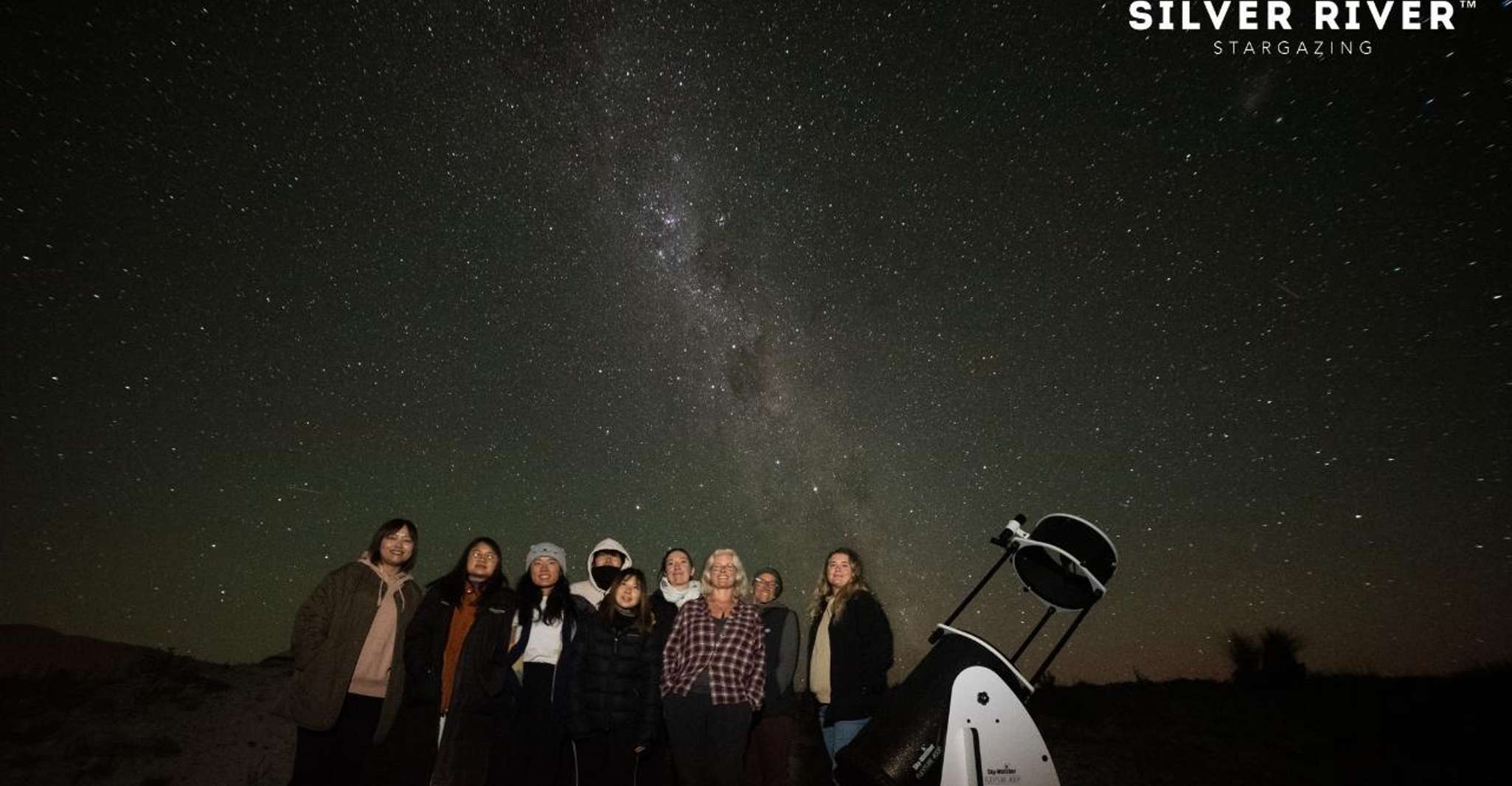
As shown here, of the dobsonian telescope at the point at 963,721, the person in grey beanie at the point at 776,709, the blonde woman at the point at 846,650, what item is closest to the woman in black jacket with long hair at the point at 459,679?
the person in grey beanie at the point at 776,709

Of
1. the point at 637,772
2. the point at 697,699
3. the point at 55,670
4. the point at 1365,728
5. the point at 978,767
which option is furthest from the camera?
the point at 55,670

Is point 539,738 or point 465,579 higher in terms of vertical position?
point 465,579

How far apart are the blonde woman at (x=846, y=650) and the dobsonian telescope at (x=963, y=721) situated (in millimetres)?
783

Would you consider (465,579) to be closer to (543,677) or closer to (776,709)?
(543,677)

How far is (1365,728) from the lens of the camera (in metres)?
10.7

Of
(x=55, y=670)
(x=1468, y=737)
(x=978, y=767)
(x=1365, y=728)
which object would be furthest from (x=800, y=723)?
(x=55, y=670)

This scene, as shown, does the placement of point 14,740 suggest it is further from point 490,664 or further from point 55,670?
point 490,664

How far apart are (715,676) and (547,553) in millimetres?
1580

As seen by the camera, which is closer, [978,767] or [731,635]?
[978,767]

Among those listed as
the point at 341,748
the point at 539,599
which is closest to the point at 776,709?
the point at 539,599

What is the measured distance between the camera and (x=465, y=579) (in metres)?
4.35

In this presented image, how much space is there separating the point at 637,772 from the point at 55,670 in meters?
17.8

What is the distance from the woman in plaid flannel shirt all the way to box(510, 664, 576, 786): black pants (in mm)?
788

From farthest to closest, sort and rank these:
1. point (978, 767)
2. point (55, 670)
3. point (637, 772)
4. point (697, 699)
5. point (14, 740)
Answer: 1. point (55, 670)
2. point (14, 740)
3. point (637, 772)
4. point (697, 699)
5. point (978, 767)
